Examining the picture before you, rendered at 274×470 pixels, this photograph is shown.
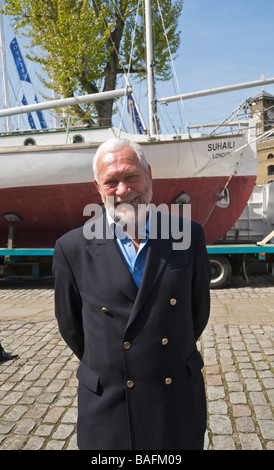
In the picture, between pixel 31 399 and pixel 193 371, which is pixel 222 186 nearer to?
pixel 31 399

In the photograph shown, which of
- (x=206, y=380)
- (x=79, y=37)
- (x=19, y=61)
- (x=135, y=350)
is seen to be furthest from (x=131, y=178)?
(x=19, y=61)

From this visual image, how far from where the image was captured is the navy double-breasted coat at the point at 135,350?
5.26ft

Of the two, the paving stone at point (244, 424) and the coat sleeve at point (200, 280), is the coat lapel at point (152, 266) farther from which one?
the paving stone at point (244, 424)

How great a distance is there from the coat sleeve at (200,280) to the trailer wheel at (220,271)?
6395mm

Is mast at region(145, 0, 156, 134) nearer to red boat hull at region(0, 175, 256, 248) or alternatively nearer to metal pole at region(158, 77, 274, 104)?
metal pole at region(158, 77, 274, 104)

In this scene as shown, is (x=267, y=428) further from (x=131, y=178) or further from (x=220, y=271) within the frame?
(x=220, y=271)

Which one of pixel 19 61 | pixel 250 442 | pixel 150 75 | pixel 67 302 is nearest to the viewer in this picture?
pixel 67 302

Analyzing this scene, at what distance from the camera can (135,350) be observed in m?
1.60

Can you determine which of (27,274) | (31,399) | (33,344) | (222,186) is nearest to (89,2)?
(222,186)

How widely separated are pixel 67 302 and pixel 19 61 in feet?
69.8

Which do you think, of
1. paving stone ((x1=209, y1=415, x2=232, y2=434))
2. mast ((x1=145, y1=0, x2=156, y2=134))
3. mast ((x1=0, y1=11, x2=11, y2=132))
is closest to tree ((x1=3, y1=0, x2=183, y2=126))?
mast ((x1=145, y1=0, x2=156, y2=134))

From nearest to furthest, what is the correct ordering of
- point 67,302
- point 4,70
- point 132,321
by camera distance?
1. point 132,321
2. point 67,302
3. point 4,70

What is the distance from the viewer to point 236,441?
2928mm

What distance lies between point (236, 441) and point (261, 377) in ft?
3.98
